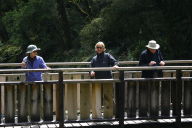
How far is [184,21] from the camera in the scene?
Result: 21594mm

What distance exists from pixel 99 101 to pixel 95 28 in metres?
14.9

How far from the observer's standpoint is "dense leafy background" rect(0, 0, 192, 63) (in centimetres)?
2152

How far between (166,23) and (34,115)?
13.6m

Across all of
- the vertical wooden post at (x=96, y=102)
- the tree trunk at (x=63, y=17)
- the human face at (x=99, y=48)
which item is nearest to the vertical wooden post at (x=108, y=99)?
the vertical wooden post at (x=96, y=102)

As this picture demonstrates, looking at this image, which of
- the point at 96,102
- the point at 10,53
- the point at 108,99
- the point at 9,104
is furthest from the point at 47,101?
the point at 10,53

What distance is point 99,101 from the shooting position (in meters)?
9.80

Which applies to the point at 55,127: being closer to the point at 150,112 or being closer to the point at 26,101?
the point at 26,101

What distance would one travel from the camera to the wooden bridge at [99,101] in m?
9.37

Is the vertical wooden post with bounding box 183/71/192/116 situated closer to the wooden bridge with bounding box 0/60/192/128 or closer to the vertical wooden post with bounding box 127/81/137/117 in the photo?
the wooden bridge with bounding box 0/60/192/128

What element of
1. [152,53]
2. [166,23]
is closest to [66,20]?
[166,23]

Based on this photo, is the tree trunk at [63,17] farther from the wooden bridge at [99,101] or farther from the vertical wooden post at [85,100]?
the vertical wooden post at [85,100]

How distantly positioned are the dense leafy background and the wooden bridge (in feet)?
36.7

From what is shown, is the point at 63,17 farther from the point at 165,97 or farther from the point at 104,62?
the point at 165,97

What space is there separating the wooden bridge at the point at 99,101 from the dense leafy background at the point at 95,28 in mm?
11178
